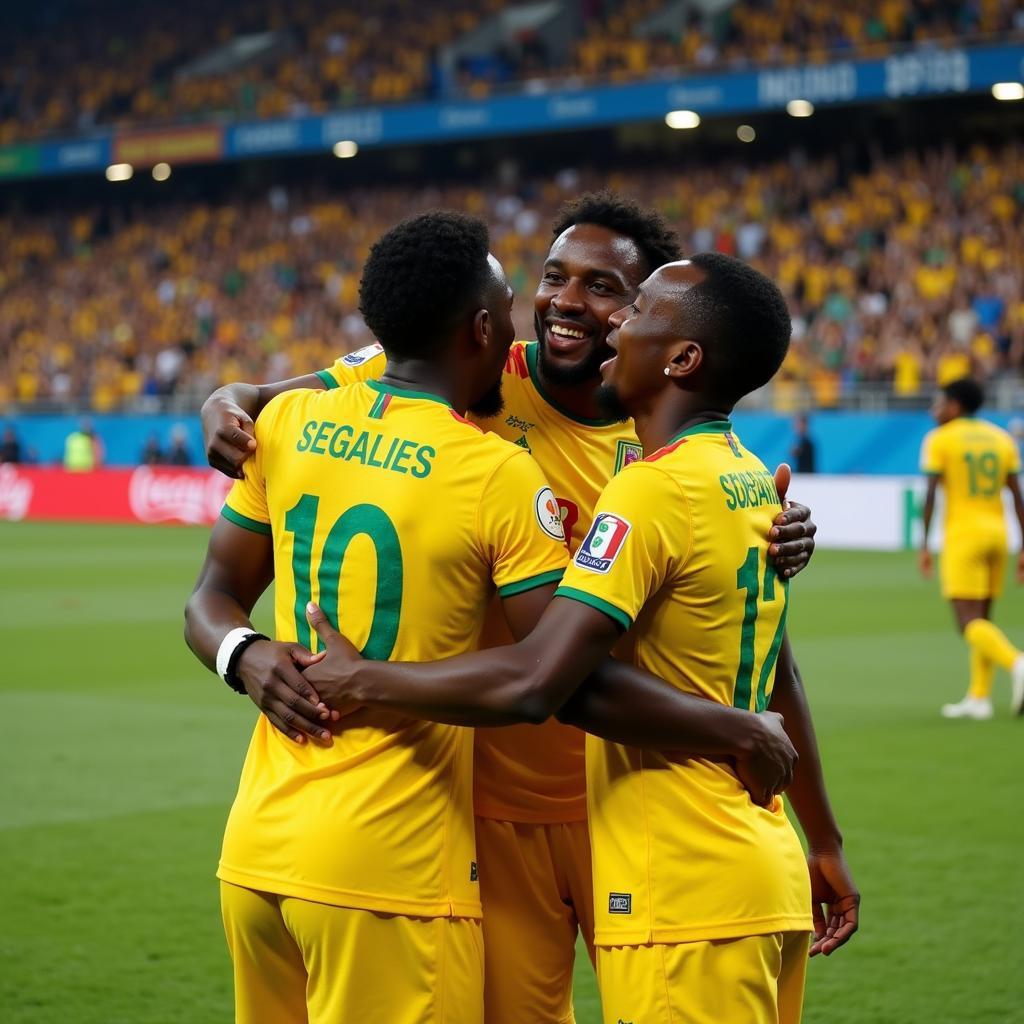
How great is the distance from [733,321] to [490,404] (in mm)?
706

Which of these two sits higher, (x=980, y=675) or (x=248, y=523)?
(x=248, y=523)

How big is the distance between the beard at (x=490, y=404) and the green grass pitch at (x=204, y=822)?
7.73ft

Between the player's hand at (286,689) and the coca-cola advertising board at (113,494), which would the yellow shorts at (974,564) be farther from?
the coca-cola advertising board at (113,494)

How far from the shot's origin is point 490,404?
357 centimetres

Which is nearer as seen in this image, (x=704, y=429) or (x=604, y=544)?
(x=604, y=544)

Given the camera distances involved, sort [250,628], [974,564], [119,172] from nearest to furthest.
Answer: [250,628], [974,564], [119,172]

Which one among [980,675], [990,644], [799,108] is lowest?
[980,675]

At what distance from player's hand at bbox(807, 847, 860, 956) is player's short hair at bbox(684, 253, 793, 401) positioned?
1027mm

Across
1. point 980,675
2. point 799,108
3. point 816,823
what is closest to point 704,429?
point 816,823

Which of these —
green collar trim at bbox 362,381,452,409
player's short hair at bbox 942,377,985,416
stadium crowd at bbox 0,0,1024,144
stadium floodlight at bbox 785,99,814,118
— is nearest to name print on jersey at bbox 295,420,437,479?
green collar trim at bbox 362,381,452,409

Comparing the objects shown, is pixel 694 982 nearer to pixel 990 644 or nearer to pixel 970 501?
pixel 990 644

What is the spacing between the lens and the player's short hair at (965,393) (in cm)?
1098

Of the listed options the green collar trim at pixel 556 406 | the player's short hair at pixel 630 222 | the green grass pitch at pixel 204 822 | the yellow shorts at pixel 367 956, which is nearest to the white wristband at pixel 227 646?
the yellow shorts at pixel 367 956

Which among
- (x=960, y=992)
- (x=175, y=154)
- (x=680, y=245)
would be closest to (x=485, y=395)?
(x=680, y=245)
